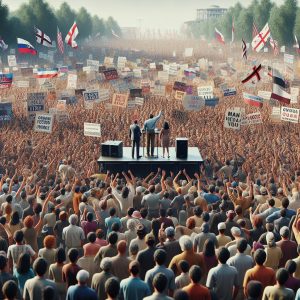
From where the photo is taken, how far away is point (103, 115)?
103ft

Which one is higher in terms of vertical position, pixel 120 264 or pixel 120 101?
pixel 120 101

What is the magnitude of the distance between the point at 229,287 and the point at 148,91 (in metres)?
29.4

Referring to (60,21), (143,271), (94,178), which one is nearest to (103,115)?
(94,178)

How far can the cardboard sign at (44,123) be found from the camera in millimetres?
23653

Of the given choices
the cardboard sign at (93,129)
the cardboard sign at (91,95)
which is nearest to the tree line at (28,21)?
the cardboard sign at (91,95)

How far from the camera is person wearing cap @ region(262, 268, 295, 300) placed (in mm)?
8203

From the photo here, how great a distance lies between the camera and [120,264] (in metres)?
9.41

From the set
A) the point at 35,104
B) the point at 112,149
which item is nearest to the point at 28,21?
the point at 35,104

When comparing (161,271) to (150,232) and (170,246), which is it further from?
(150,232)

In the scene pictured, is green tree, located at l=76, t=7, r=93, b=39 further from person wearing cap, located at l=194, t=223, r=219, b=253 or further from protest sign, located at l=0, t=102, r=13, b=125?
person wearing cap, located at l=194, t=223, r=219, b=253

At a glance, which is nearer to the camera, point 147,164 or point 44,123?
A: point 147,164

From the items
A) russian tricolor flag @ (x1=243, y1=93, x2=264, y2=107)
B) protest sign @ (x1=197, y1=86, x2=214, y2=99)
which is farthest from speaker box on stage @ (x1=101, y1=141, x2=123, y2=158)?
protest sign @ (x1=197, y1=86, x2=214, y2=99)

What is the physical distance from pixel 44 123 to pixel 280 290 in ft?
54.3

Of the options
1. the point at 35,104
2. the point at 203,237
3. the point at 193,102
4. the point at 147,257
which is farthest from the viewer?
the point at 193,102
